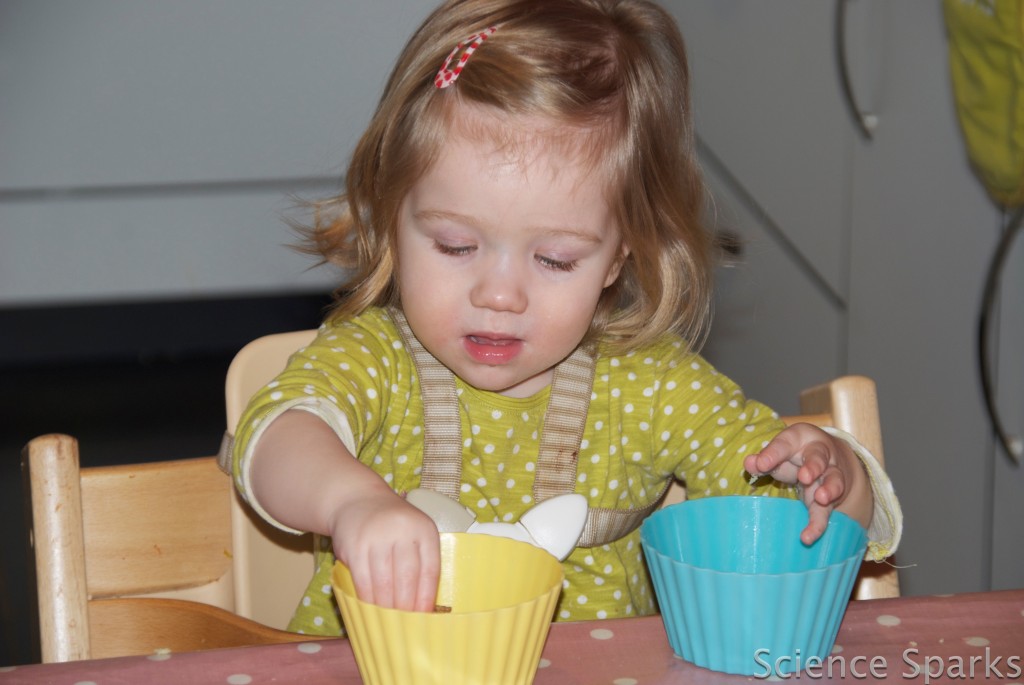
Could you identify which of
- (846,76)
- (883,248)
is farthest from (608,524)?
(846,76)

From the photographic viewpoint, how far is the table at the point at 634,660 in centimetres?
62

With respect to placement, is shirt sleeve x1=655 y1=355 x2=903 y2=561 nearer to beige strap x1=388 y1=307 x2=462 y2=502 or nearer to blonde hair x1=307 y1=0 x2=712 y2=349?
blonde hair x1=307 y1=0 x2=712 y2=349

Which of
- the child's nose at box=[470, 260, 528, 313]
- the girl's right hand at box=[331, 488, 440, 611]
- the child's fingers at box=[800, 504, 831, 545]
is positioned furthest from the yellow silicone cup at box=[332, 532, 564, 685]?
the child's nose at box=[470, 260, 528, 313]

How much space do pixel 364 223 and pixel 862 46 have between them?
1379 mm

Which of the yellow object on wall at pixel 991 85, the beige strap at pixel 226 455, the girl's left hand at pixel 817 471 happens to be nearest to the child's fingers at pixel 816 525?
the girl's left hand at pixel 817 471

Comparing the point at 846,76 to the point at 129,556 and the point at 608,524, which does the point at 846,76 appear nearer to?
the point at 608,524

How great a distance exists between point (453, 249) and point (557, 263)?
9cm

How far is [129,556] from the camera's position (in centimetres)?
91

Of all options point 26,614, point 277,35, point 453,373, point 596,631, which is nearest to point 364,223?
point 453,373

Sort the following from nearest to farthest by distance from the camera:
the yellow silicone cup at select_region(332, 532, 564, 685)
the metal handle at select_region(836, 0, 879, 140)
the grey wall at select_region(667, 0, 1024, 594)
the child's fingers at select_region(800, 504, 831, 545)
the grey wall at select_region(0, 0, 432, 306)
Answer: the yellow silicone cup at select_region(332, 532, 564, 685), the child's fingers at select_region(800, 504, 831, 545), the grey wall at select_region(667, 0, 1024, 594), the metal handle at select_region(836, 0, 879, 140), the grey wall at select_region(0, 0, 432, 306)

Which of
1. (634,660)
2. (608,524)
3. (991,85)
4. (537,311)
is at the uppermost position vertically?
(991,85)

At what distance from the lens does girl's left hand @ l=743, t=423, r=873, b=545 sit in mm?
Result: 724

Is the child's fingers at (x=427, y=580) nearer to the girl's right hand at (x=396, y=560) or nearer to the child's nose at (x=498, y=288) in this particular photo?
the girl's right hand at (x=396, y=560)

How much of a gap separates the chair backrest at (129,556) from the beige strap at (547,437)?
0.19 metres
